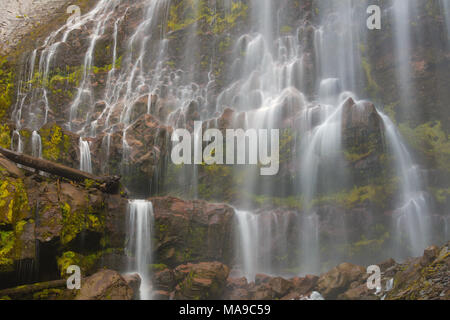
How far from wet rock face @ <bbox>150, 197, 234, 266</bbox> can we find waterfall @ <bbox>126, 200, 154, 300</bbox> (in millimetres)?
280

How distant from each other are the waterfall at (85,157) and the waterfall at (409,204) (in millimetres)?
11813

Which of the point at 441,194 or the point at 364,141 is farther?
the point at 364,141

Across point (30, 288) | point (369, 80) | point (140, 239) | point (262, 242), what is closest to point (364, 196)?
point (262, 242)

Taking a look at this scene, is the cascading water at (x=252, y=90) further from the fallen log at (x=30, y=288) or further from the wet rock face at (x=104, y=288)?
the fallen log at (x=30, y=288)

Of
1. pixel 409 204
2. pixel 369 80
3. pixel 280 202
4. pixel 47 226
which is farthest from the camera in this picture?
pixel 369 80

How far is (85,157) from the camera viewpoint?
12898 mm

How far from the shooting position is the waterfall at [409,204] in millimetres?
12461

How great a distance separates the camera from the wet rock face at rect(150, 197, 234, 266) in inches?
427

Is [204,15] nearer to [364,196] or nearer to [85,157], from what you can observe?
[85,157]

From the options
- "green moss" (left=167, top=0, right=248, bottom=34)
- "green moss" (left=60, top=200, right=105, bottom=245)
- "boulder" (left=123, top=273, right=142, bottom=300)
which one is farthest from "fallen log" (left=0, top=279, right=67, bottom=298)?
"green moss" (left=167, top=0, right=248, bottom=34)

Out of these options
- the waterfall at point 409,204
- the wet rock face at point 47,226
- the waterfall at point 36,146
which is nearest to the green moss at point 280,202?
the waterfall at point 409,204

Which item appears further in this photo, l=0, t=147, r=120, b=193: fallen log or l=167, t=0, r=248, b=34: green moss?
l=167, t=0, r=248, b=34: green moss

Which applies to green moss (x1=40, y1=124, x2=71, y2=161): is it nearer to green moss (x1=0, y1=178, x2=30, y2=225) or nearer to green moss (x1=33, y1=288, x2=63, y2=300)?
green moss (x1=0, y1=178, x2=30, y2=225)

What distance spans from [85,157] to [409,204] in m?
12.5
